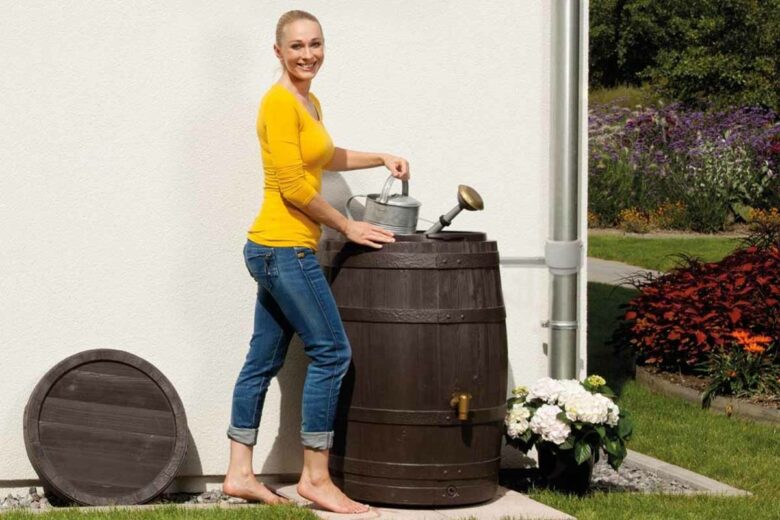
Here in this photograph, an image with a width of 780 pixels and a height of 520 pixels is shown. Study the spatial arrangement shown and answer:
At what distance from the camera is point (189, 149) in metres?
5.57

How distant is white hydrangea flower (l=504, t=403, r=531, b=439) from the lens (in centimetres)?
539

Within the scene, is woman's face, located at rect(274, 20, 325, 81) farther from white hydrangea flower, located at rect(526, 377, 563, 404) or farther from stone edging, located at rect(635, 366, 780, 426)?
stone edging, located at rect(635, 366, 780, 426)

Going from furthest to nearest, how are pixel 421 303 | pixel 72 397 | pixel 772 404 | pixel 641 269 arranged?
pixel 641 269 → pixel 772 404 → pixel 72 397 → pixel 421 303

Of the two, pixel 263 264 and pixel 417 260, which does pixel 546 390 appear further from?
pixel 263 264

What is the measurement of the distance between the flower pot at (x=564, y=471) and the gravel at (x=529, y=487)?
0.43 feet

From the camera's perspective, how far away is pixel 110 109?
5.50 meters

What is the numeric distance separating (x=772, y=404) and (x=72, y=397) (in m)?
3.99

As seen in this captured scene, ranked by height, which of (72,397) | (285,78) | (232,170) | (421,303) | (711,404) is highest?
(285,78)

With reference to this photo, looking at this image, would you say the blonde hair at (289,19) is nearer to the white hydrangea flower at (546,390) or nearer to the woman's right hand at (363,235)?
the woman's right hand at (363,235)

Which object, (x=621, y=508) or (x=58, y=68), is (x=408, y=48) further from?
Result: (x=621, y=508)

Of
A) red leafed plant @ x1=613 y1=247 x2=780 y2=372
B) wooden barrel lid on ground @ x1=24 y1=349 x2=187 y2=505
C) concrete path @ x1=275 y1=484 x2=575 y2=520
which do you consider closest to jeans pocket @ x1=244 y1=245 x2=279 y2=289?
wooden barrel lid on ground @ x1=24 y1=349 x2=187 y2=505

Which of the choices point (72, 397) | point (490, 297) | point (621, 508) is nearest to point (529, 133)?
point (490, 297)

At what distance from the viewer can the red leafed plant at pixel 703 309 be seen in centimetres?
794

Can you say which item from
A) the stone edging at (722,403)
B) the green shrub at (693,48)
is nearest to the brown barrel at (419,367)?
the stone edging at (722,403)
